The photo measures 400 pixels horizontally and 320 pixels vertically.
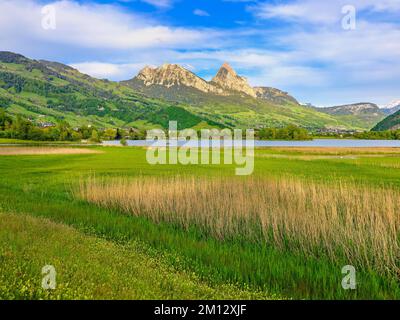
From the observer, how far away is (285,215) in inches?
710

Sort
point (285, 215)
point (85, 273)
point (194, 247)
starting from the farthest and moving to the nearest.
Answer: point (285, 215), point (194, 247), point (85, 273)

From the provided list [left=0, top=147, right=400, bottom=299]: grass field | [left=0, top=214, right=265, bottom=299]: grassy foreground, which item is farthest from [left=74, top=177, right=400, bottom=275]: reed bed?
[left=0, top=214, right=265, bottom=299]: grassy foreground

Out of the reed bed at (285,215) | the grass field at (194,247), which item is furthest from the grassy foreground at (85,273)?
the reed bed at (285,215)

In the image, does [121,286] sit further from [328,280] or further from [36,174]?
[36,174]

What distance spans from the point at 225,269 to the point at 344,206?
38.1 ft

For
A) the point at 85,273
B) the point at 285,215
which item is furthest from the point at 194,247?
the point at 85,273

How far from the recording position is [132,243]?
1620 cm

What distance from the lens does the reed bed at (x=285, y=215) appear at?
15211 mm

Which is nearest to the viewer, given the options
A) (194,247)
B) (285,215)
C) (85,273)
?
(85,273)

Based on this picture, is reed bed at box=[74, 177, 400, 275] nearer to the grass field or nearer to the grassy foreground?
the grass field

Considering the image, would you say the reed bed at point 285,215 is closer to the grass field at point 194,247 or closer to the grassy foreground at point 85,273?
the grass field at point 194,247

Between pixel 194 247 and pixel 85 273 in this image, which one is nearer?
pixel 85 273

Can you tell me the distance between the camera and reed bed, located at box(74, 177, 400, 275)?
15211mm

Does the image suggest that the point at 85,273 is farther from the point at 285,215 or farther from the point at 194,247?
the point at 285,215
